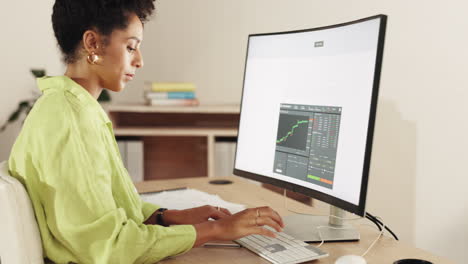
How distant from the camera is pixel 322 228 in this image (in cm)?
116

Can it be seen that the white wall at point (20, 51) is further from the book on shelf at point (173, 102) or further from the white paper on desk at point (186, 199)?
the white paper on desk at point (186, 199)

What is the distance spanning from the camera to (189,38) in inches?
113

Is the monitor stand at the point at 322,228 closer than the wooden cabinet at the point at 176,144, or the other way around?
the monitor stand at the point at 322,228

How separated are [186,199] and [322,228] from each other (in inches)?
18.8

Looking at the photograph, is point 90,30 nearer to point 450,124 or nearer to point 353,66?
point 353,66

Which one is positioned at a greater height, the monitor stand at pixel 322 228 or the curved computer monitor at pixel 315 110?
the curved computer monitor at pixel 315 110

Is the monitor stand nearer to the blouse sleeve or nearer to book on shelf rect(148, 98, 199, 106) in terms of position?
the blouse sleeve

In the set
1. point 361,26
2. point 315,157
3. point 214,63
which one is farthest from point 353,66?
point 214,63

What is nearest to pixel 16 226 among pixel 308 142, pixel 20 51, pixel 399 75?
pixel 308 142

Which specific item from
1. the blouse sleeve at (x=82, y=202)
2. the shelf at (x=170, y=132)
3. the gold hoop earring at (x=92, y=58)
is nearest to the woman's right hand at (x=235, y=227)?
the blouse sleeve at (x=82, y=202)

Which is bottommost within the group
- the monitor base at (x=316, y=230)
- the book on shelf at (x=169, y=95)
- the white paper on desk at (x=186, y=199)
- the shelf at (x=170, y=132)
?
the white paper on desk at (x=186, y=199)

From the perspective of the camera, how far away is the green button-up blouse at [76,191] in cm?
88

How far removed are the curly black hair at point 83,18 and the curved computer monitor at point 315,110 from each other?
39cm

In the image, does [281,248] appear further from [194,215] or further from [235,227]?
[194,215]
